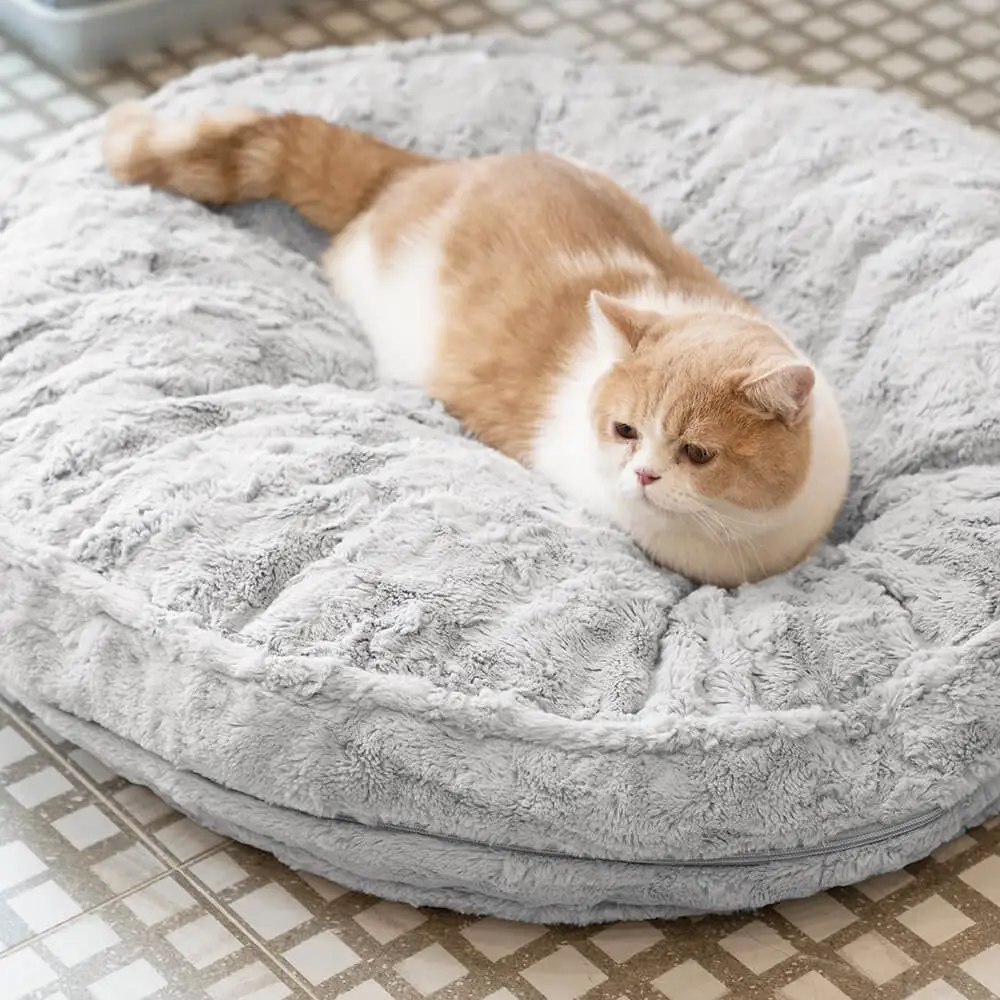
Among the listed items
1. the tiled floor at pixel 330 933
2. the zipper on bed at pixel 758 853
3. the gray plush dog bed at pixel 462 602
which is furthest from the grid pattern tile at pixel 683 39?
the zipper on bed at pixel 758 853

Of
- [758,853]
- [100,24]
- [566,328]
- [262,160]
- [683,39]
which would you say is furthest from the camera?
[683,39]

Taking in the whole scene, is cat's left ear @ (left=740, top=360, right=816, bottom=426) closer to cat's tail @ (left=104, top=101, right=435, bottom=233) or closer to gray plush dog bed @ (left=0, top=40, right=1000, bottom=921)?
gray plush dog bed @ (left=0, top=40, right=1000, bottom=921)

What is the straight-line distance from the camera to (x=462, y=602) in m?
1.36

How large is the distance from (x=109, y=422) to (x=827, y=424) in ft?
2.25

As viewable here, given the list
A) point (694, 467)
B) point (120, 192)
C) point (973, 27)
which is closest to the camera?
point (694, 467)

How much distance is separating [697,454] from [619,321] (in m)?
0.15

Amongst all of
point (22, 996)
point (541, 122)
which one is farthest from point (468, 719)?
point (541, 122)

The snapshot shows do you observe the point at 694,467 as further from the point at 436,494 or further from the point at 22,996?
the point at 22,996

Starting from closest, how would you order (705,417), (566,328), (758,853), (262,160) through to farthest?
1. (758,853)
2. (705,417)
3. (566,328)
4. (262,160)

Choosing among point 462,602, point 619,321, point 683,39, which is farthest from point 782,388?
point 683,39

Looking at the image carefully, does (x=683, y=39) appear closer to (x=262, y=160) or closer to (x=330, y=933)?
(x=262, y=160)

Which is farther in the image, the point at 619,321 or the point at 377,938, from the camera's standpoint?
the point at 619,321

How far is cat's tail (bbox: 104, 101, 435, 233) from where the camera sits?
1.87 metres

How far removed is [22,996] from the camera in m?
1.23
